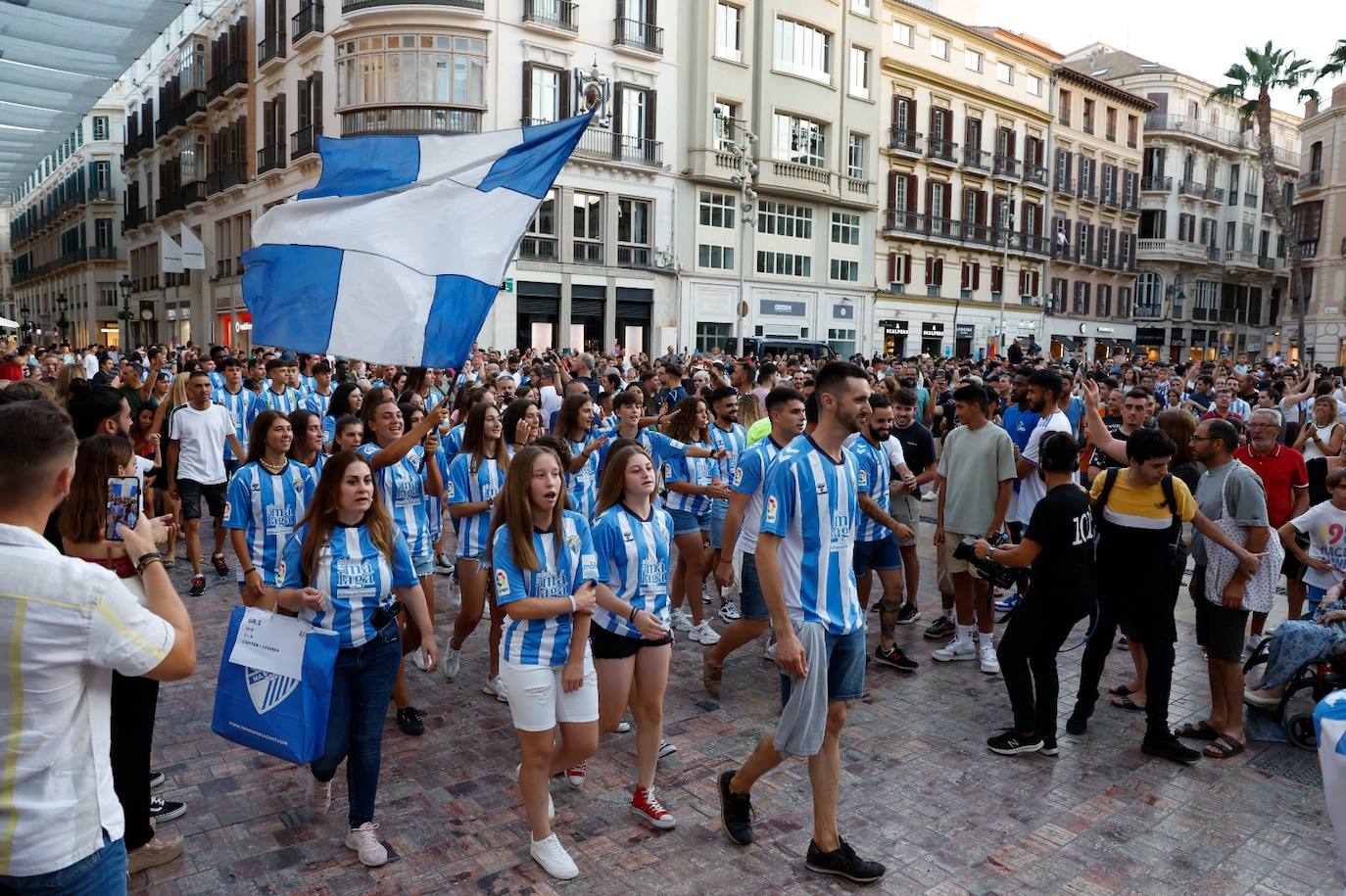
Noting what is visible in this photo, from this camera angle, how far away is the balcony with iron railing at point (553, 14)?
28375 millimetres

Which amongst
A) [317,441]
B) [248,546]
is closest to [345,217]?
[317,441]

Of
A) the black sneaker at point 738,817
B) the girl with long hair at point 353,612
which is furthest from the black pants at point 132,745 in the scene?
the black sneaker at point 738,817

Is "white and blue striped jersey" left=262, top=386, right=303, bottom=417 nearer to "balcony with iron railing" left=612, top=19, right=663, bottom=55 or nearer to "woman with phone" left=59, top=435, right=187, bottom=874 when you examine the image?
"woman with phone" left=59, top=435, right=187, bottom=874

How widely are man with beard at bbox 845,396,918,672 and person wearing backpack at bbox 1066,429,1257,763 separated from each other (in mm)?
1456

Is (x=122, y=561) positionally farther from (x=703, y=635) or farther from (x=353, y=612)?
(x=703, y=635)

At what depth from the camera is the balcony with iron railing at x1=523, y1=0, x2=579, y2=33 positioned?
28375mm

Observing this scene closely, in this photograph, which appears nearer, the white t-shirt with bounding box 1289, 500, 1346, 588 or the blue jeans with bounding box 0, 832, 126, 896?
the blue jeans with bounding box 0, 832, 126, 896

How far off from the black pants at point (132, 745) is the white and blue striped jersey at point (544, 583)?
144cm

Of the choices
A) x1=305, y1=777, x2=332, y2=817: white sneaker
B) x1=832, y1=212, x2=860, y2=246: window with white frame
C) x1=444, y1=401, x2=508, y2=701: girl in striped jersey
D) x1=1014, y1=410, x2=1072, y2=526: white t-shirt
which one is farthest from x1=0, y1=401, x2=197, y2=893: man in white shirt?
x1=832, y1=212, x2=860, y2=246: window with white frame

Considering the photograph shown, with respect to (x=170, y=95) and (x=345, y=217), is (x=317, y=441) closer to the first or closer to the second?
(x=345, y=217)

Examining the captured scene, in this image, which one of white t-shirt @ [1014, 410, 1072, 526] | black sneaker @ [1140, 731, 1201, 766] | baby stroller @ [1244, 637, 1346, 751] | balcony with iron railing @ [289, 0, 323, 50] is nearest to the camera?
black sneaker @ [1140, 731, 1201, 766]

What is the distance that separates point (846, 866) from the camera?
406cm

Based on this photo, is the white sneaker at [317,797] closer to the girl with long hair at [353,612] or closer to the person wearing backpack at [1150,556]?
the girl with long hair at [353,612]

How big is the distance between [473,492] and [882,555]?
298 cm
